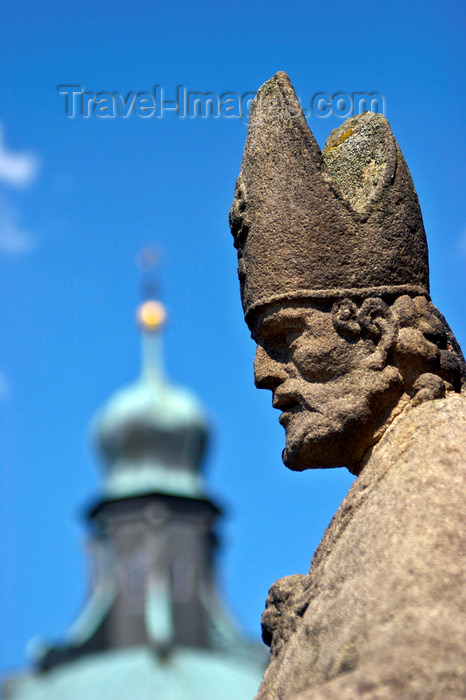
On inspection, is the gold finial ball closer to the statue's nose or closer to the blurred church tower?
the blurred church tower

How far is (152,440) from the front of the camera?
94562 millimetres

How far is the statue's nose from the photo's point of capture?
716cm

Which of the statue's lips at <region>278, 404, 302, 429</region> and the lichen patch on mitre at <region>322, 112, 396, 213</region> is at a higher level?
the lichen patch on mitre at <region>322, 112, 396, 213</region>

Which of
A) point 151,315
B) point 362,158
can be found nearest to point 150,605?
point 151,315

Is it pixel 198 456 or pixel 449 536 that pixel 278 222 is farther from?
pixel 198 456

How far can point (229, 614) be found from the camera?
277ft

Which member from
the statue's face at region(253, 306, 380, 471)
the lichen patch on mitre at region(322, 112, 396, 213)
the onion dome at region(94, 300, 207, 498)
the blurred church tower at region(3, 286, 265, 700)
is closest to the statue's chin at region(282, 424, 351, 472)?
the statue's face at region(253, 306, 380, 471)

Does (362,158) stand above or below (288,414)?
above

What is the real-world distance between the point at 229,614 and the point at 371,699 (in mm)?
80381

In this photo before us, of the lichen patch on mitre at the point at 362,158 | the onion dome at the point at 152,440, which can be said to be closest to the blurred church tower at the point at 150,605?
the onion dome at the point at 152,440

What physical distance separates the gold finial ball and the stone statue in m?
97.5

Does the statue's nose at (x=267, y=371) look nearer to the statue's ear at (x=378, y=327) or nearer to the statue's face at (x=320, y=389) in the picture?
the statue's face at (x=320, y=389)

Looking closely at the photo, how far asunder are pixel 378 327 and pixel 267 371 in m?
0.62

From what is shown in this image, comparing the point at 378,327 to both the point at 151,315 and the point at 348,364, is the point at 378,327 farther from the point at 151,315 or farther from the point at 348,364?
the point at 151,315
